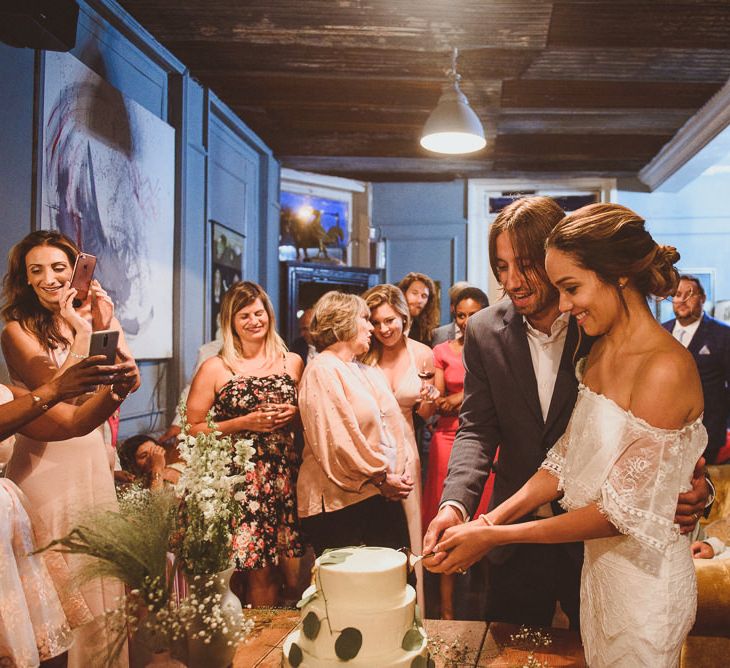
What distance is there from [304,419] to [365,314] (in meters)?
0.62

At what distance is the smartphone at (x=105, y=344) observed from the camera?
68.5 inches

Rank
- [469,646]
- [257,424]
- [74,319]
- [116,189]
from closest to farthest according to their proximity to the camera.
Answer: [469,646] → [74,319] → [257,424] → [116,189]

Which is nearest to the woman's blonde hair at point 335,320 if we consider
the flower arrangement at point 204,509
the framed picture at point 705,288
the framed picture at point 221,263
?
the framed picture at point 221,263

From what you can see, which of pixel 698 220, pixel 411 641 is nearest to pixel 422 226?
pixel 698 220

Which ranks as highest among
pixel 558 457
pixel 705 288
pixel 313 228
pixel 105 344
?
pixel 313 228

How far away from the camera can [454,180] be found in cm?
727

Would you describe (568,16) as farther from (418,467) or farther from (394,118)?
(418,467)

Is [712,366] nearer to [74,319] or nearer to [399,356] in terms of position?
[399,356]

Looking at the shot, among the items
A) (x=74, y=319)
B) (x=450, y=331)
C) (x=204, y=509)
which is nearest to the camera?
(x=204, y=509)

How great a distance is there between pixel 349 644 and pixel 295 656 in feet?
0.38

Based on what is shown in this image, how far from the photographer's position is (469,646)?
4.91 ft

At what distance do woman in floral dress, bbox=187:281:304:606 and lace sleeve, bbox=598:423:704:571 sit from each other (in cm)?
184

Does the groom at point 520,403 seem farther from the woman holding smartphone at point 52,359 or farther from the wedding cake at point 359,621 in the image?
the woman holding smartphone at point 52,359

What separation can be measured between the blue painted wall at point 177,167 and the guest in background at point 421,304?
1.45 metres
